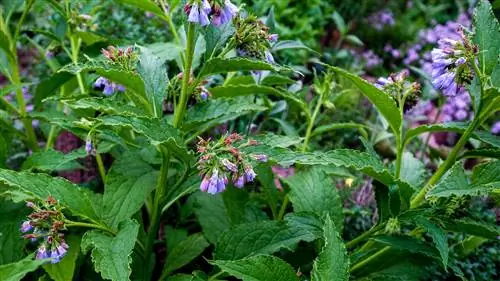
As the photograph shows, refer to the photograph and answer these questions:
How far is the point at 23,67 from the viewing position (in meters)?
4.44

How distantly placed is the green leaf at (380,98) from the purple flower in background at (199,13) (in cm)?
37

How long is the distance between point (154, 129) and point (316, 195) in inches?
29.2

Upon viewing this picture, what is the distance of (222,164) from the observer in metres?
1.49

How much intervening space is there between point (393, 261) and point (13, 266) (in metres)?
1.22

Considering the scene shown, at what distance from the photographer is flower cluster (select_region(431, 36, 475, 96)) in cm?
158

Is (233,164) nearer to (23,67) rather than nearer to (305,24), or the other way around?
(305,24)

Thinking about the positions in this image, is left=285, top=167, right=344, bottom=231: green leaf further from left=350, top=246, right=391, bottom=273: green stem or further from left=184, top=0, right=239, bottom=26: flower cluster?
left=184, top=0, right=239, bottom=26: flower cluster

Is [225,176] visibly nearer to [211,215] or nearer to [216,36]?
[216,36]

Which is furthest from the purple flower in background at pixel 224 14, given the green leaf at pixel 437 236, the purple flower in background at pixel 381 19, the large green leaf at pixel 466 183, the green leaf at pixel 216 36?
the purple flower in background at pixel 381 19

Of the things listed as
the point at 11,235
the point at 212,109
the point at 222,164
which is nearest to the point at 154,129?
the point at 222,164

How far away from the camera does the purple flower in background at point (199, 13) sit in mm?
1436

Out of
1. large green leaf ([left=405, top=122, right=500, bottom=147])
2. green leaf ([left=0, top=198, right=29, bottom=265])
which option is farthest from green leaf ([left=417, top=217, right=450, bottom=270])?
green leaf ([left=0, top=198, right=29, bottom=265])

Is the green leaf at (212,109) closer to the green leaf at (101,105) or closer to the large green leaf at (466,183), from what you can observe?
the green leaf at (101,105)

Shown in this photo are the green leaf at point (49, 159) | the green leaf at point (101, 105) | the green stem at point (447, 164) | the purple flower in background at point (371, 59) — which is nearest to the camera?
the green leaf at point (101, 105)
